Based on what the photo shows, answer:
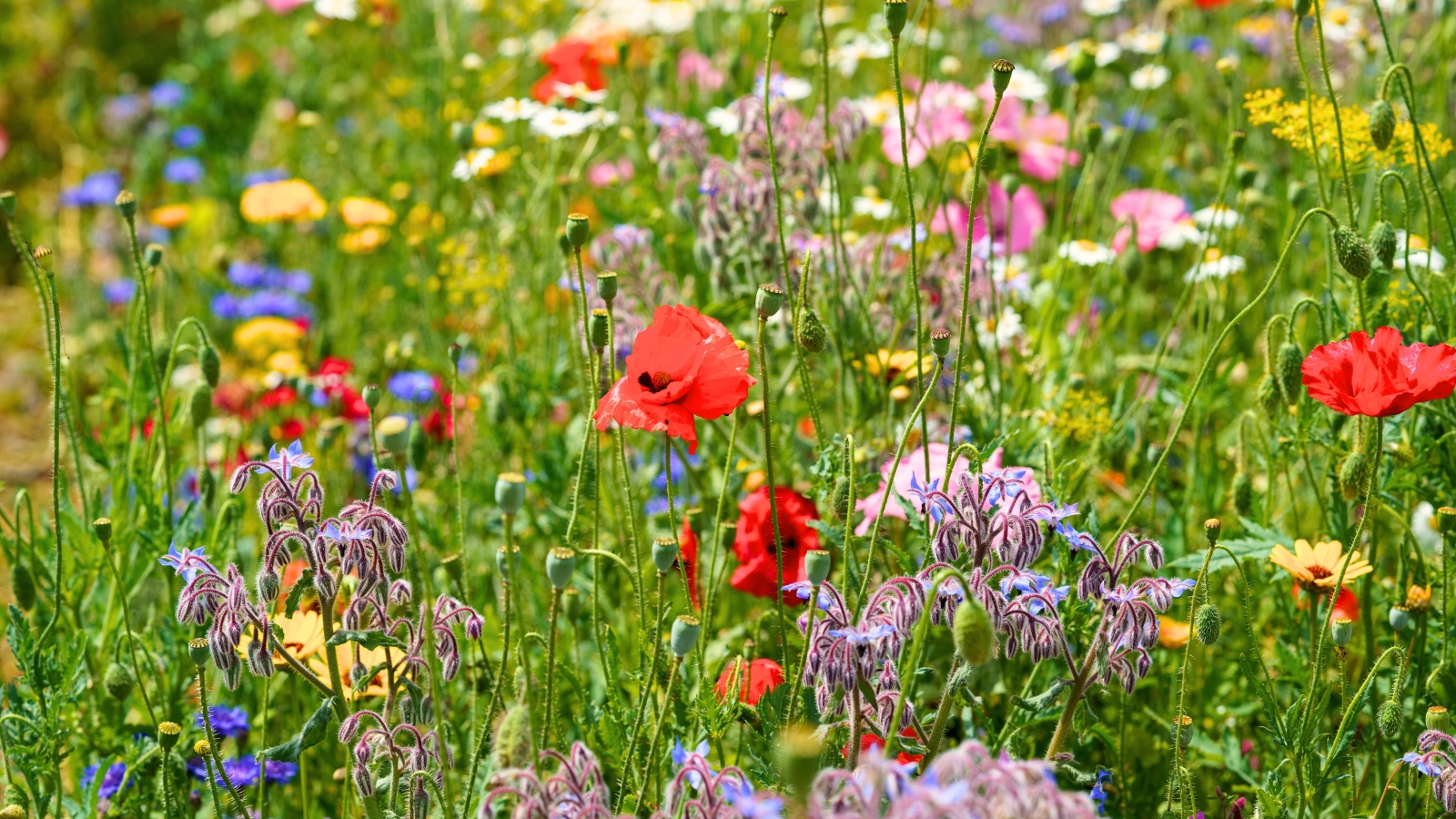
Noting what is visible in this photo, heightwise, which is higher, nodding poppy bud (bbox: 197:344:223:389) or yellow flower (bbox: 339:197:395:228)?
yellow flower (bbox: 339:197:395:228)

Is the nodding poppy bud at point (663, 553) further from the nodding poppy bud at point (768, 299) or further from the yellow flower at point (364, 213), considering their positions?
the yellow flower at point (364, 213)

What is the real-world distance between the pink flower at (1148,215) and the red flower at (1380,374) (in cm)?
126

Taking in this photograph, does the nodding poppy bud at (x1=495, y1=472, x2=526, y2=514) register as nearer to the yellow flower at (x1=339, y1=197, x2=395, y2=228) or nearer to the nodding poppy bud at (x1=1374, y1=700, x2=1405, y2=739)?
the nodding poppy bud at (x1=1374, y1=700, x2=1405, y2=739)

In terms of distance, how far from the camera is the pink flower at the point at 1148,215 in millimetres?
3068

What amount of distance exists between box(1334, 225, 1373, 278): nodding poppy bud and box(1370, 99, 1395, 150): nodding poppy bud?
0.29 metres

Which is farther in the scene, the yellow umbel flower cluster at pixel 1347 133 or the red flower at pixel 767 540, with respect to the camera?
the yellow umbel flower cluster at pixel 1347 133

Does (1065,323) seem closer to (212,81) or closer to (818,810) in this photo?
(818,810)

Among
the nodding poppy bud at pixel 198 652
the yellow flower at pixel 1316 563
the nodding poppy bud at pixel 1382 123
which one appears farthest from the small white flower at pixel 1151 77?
the nodding poppy bud at pixel 198 652

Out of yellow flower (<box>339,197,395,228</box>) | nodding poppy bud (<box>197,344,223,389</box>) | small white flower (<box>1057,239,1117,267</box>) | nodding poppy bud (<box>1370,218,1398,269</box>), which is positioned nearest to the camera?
nodding poppy bud (<box>1370,218,1398,269</box>)

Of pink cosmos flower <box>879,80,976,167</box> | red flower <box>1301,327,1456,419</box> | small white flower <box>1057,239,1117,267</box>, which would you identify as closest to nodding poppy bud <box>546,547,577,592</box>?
red flower <box>1301,327,1456,419</box>

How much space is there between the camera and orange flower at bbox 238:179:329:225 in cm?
344

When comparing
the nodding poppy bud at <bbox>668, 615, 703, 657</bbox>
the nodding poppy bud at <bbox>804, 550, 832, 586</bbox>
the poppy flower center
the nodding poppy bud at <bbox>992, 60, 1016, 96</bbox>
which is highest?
the nodding poppy bud at <bbox>992, 60, 1016, 96</bbox>

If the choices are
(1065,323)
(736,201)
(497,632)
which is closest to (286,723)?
(497,632)

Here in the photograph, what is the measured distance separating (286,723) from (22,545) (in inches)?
21.2
